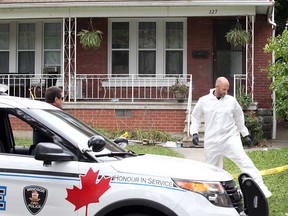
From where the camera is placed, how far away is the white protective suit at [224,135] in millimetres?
7320

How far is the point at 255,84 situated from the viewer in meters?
15.0

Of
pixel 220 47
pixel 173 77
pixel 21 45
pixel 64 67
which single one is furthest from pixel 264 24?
pixel 21 45

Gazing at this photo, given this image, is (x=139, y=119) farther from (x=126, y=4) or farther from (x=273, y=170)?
(x=273, y=170)

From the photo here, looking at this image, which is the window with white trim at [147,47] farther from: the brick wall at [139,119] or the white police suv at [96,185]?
the white police suv at [96,185]

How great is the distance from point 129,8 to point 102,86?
8.57 feet

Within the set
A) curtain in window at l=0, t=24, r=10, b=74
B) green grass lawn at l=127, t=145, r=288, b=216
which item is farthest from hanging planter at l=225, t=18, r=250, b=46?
curtain in window at l=0, t=24, r=10, b=74

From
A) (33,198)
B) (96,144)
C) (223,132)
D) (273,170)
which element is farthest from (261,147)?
(33,198)

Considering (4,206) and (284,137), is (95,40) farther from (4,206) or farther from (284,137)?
(4,206)

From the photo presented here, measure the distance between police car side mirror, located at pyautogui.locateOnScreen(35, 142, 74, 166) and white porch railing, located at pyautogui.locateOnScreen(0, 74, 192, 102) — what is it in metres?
11.0

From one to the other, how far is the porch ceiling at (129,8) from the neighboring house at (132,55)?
1.1 inches

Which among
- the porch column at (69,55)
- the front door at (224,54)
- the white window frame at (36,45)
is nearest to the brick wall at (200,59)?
the front door at (224,54)

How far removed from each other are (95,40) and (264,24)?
512 cm

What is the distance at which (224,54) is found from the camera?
15.6 m

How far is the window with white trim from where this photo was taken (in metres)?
15.7
